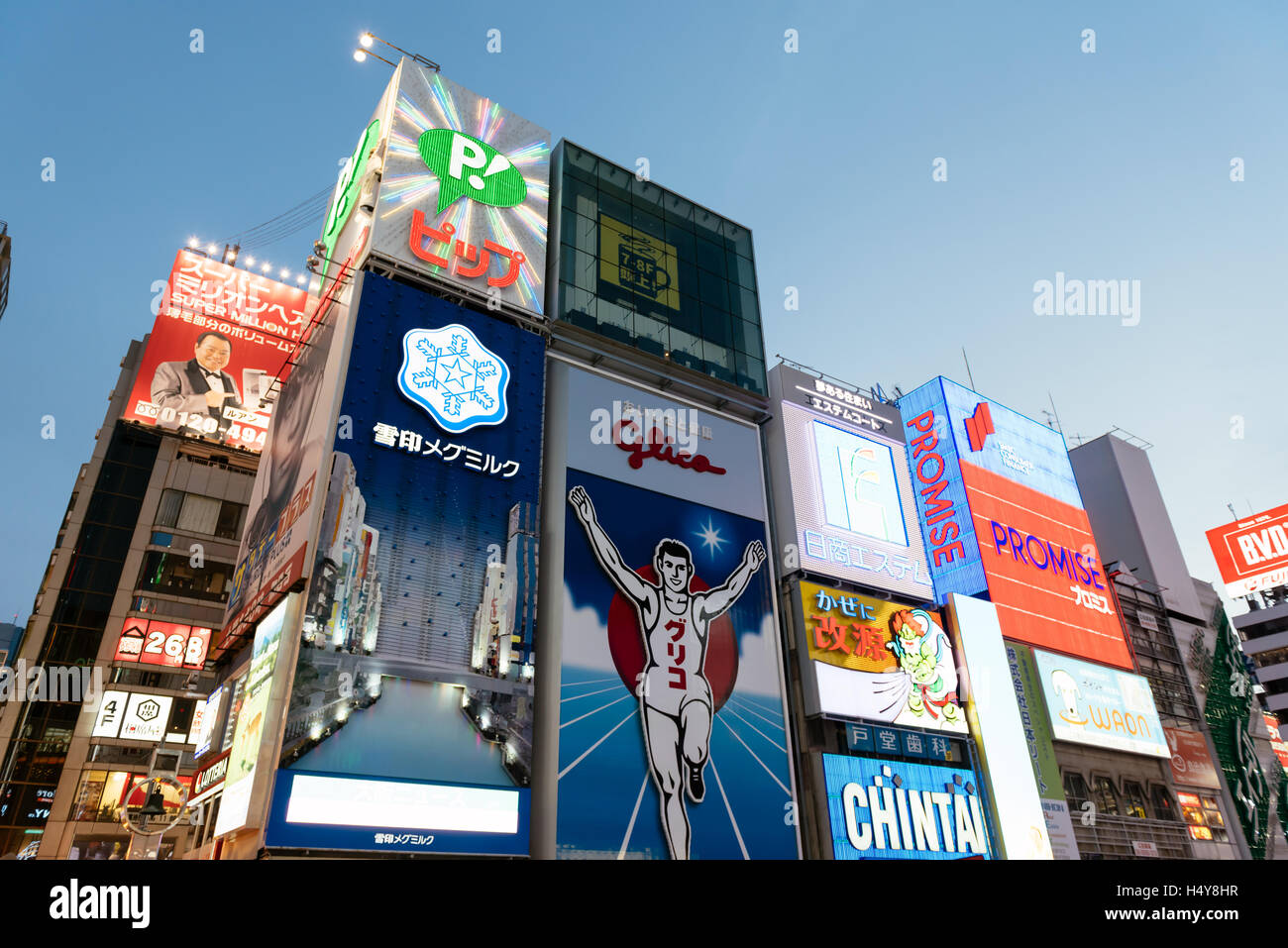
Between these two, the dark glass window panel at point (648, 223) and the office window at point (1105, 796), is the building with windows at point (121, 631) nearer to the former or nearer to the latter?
the dark glass window panel at point (648, 223)

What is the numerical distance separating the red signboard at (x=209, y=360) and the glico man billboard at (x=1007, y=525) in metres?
33.3

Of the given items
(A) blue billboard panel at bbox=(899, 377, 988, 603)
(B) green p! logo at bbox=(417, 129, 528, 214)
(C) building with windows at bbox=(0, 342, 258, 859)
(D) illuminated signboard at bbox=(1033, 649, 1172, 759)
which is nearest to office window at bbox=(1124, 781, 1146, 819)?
(D) illuminated signboard at bbox=(1033, 649, 1172, 759)

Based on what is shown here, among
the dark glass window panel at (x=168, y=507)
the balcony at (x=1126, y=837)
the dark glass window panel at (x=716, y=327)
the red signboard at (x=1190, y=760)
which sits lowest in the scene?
the balcony at (x=1126, y=837)

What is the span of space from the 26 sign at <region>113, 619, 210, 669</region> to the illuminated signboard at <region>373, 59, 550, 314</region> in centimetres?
2364

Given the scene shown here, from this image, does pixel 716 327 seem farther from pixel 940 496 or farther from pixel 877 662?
pixel 940 496

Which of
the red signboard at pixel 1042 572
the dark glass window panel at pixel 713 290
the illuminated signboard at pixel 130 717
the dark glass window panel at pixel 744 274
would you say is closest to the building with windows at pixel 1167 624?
the red signboard at pixel 1042 572

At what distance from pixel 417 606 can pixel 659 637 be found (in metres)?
7.43

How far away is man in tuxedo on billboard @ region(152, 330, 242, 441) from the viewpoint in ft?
139

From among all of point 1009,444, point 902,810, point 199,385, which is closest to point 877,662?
point 902,810

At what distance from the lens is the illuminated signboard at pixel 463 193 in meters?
26.8

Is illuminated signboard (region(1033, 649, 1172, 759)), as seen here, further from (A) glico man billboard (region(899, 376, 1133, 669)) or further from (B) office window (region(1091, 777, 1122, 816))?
(B) office window (region(1091, 777, 1122, 816))

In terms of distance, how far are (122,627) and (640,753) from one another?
28769 millimetres
